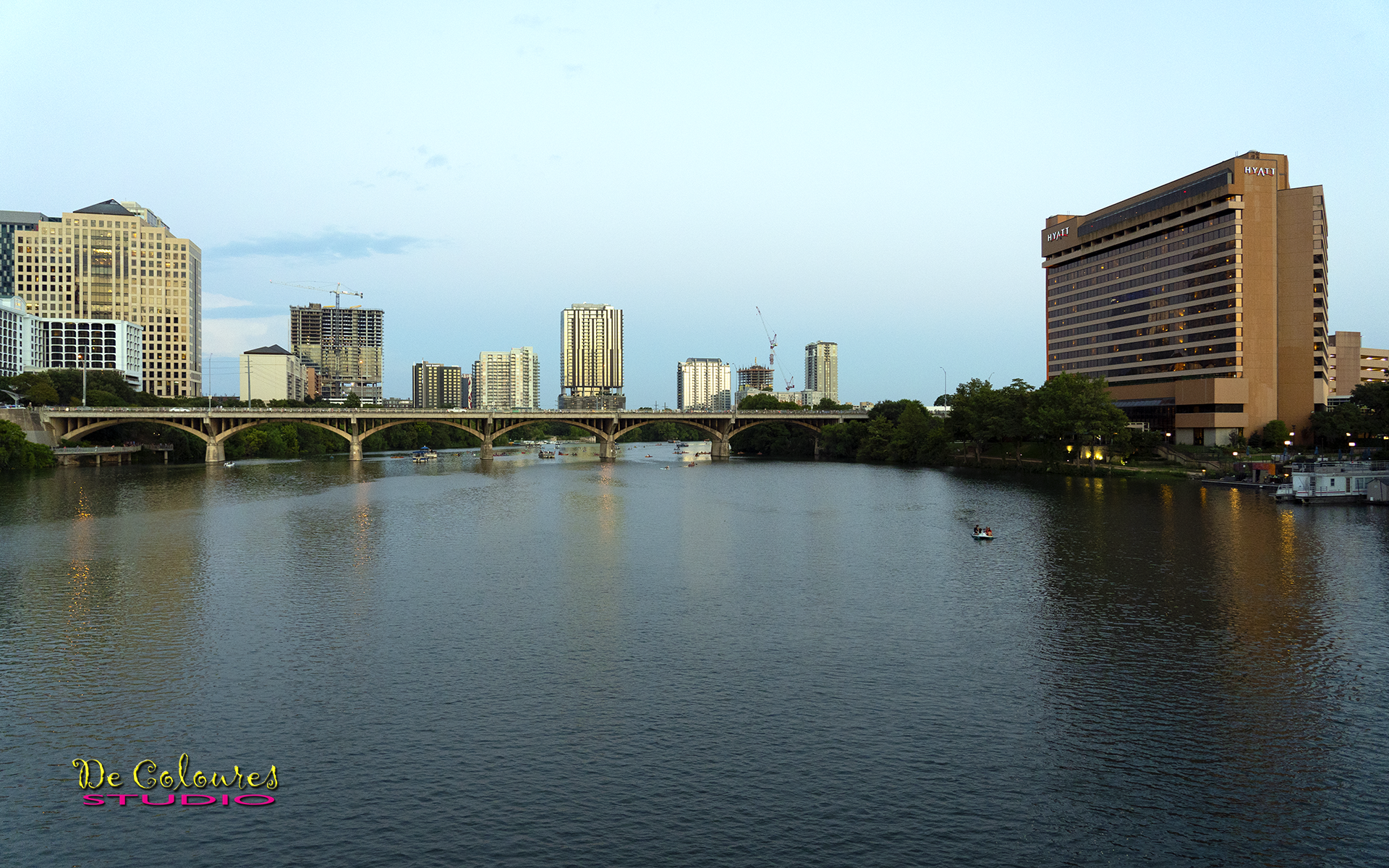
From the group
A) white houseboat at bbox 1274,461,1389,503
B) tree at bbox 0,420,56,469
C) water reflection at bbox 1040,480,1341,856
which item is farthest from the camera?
tree at bbox 0,420,56,469

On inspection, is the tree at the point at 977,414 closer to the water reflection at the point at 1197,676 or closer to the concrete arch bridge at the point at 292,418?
the concrete arch bridge at the point at 292,418

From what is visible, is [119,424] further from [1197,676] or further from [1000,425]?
[1197,676]

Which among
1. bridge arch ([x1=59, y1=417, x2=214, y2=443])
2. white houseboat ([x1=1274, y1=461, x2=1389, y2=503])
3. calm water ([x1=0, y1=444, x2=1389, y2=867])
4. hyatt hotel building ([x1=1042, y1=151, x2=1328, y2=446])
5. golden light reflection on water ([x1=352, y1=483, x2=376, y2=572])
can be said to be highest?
hyatt hotel building ([x1=1042, y1=151, x2=1328, y2=446])

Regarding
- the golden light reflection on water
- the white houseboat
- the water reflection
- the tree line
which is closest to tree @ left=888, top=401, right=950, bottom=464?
the tree line

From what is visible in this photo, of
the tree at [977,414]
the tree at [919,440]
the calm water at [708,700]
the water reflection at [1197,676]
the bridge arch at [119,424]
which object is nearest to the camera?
the calm water at [708,700]

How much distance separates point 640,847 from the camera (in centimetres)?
1925

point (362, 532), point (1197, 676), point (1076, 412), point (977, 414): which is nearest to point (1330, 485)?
point (1076, 412)

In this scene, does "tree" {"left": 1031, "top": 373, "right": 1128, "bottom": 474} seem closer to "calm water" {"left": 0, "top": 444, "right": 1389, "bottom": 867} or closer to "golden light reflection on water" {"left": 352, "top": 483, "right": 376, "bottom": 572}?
"calm water" {"left": 0, "top": 444, "right": 1389, "bottom": 867}

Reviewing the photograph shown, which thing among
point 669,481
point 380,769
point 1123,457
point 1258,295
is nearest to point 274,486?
point 669,481

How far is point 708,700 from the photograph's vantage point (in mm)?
27750

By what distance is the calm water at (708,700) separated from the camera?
64.8ft

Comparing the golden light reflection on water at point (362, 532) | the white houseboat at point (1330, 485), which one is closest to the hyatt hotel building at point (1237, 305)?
the white houseboat at point (1330, 485)

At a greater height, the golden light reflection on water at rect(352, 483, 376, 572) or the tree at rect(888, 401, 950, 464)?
the tree at rect(888, 401, 950, 464)

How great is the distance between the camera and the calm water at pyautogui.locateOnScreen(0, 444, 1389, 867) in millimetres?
19766
